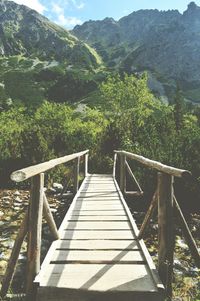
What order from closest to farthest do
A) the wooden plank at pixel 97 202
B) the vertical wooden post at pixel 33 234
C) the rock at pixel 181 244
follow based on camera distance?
the vertical wooden post at pixel 33 234 → the rock at pixel 181 244 → the wooden plank at pixel 97 202

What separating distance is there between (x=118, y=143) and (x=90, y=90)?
4515 inches

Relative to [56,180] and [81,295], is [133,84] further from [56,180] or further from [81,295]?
[81,295]

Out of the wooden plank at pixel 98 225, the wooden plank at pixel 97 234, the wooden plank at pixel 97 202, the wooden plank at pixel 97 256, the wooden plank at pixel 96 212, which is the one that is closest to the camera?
the wooden plank at pixel 97 256

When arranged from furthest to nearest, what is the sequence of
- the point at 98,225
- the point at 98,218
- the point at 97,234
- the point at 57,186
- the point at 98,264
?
the point at 57,186
the point at 98,218
the point at 98,225
the point at 97,234
the point at 98,264

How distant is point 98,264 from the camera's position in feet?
16.7

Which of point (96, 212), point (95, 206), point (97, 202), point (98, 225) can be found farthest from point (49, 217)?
point (97, 202)

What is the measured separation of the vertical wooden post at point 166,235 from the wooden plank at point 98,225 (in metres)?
2.40

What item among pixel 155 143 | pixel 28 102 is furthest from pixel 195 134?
pixel 28 102

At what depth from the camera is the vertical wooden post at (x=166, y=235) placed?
14.9 ft

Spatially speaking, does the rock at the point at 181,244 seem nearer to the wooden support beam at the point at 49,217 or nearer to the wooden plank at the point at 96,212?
the wooden plank at the point at 96,212

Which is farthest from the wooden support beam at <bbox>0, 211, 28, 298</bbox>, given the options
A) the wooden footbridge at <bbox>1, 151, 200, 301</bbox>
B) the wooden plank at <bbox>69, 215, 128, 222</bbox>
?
the wooden plank at <bbox>69, 215, 128, 222</bbox>

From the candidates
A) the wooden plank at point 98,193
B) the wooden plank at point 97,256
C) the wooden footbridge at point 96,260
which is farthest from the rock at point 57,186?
the wooden plank at point 97,256

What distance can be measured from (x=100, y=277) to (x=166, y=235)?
3.39 ft

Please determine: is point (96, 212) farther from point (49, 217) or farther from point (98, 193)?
point (49, 217)
